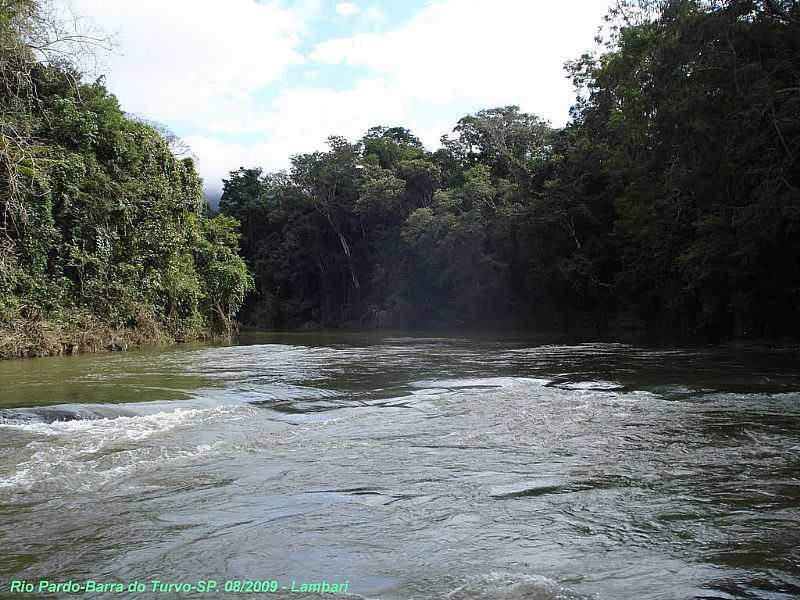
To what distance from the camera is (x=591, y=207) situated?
31031mm

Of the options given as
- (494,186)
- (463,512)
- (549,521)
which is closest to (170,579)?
(463,512)

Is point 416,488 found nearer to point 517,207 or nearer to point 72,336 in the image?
point 72,336

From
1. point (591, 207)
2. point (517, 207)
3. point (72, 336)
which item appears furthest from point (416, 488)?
point (517, 207)

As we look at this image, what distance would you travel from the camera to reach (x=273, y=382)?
37.0ft

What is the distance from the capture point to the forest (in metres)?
14.6

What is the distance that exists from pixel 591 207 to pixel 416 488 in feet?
92.1

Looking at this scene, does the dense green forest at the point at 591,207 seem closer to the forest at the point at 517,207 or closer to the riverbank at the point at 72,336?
the forest at the point at 517,207

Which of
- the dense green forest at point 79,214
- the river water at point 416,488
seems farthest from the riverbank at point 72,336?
the river water at point 416,488

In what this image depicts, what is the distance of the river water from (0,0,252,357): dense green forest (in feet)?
21.8

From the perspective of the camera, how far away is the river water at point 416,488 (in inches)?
133

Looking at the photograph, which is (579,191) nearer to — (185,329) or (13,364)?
(185,329)

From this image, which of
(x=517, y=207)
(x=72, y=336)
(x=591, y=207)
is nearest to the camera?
(x=72, y=336)

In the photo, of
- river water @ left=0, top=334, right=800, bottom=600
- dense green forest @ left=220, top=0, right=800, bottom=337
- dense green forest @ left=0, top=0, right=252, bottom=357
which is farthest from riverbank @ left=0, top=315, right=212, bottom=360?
dense green forest @ left=220, top=0, right=800, bottom=337

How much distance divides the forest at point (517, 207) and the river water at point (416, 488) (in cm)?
698
